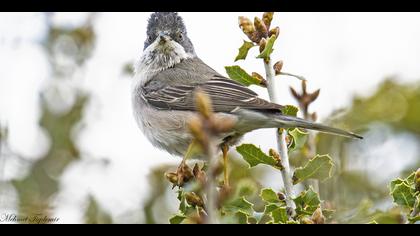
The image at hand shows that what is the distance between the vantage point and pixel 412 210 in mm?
2715

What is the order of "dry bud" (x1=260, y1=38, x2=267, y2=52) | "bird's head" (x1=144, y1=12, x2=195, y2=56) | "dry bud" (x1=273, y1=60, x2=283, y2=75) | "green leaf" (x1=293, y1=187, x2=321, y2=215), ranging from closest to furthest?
"green leaf" (x1=293, y1=187, x2=321, y2=215) → "dry bud" (x1=260, y1=38, x2=267, y2=52) → "dry bud" (x1=273, y1=60, x2=283, y2=75) → "bird's head" (x1=144, y1=12, x2=195, y2=56)

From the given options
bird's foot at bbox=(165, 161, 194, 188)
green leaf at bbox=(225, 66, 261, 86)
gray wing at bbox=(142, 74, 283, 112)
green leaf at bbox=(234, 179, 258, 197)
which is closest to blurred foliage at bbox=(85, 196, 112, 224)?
gray wing at bbox=(142, 74, 283, 112)

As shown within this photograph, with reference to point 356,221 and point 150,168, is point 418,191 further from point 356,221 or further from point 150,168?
point 150,168

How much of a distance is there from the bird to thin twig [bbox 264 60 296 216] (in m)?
0.70

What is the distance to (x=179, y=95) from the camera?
5469 mm

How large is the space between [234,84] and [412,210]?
97.8 inches

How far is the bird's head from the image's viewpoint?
590cm

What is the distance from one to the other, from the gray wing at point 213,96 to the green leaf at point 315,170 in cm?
100

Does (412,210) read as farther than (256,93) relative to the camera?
No

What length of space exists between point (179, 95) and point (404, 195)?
117 inches

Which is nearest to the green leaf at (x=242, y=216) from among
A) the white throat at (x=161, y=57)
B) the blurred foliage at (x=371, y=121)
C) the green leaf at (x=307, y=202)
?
the green leaf at (x=307, y=202)

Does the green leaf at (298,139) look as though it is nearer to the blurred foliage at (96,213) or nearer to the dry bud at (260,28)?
the dry bud at (260,28)

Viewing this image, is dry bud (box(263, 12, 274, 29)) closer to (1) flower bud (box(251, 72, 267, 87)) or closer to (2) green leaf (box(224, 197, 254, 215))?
(1) flower bud (box(251, 72, 267, 87))

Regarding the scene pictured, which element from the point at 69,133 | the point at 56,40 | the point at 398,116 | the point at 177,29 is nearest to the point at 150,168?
the point at 69,133
